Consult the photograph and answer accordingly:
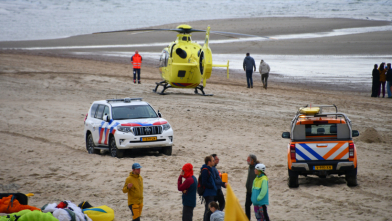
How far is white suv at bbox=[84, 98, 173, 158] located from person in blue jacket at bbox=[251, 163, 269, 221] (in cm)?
622

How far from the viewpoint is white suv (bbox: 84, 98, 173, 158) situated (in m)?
14.9

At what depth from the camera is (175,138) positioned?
60.5 feet

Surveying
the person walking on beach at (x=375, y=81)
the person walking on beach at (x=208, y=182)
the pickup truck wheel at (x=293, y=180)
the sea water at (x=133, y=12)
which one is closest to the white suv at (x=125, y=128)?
the pickup truck wheel at (x=293, y=180)

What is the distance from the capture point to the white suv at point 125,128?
14.9 meters

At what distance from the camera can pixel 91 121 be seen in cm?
1662

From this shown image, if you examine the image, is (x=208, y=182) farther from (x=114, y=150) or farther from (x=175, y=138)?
(x=175, y=138)

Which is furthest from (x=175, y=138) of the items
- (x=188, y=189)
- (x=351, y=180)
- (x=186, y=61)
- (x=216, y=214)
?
(x=216, y=214)

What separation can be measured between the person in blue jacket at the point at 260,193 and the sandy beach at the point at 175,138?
1231 mm

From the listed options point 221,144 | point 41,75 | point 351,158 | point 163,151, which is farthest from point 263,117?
point 41,75

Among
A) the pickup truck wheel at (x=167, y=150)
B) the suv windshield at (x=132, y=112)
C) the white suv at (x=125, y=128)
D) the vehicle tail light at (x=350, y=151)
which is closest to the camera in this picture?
the vehicle tail light at (x=350, y=151)

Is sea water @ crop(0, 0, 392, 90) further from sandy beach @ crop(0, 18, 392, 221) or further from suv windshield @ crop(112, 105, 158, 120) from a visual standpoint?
suv windshield @ crop(112, 105, 158, 120)

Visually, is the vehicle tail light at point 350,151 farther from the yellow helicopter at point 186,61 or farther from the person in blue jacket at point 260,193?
the yellow helicopter at point 186,61

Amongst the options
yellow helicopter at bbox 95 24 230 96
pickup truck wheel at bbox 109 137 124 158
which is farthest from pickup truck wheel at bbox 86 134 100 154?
yellow helicopter at bbox 95 24 230 96

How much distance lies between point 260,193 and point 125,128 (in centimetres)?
684
